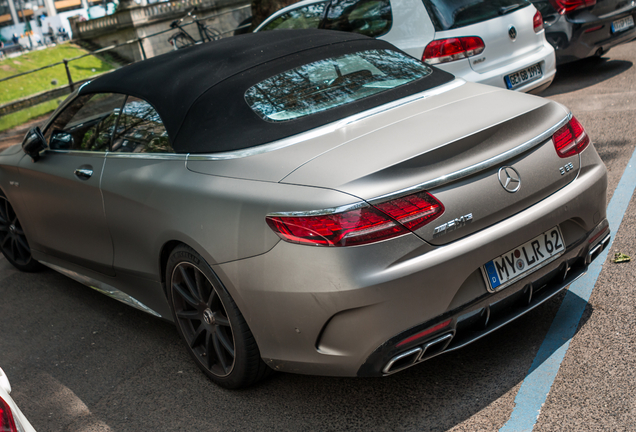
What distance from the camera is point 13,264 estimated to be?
535 centimetres

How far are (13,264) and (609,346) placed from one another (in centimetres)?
462

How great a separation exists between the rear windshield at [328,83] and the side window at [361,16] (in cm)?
309

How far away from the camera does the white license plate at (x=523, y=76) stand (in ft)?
20.4

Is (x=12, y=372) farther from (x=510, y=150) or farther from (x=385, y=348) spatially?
(x=510, y=150)

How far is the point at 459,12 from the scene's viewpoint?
20.3 ft

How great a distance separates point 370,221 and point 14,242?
3.90 meters

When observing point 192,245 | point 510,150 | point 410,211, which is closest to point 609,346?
point 510,150

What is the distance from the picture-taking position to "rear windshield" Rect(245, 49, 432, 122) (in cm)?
314

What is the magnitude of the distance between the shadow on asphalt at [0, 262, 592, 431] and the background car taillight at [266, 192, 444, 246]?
876 millimetres

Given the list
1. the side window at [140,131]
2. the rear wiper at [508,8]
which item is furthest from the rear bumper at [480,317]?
the rear wiper at [508,8]

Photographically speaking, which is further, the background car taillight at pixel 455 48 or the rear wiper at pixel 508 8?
the rear wiper at pixel 508 8

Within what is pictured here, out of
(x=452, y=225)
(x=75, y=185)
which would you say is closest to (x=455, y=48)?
(x=75, y=185)

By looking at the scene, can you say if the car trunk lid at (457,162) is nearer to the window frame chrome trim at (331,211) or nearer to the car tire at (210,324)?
the window frame chrome trim at (331,211)

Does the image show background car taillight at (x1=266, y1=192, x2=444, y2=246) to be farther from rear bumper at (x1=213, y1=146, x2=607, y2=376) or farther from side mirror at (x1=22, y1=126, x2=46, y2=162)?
side mirror at (x1=22, y1=126, x2=46, y2=162)
